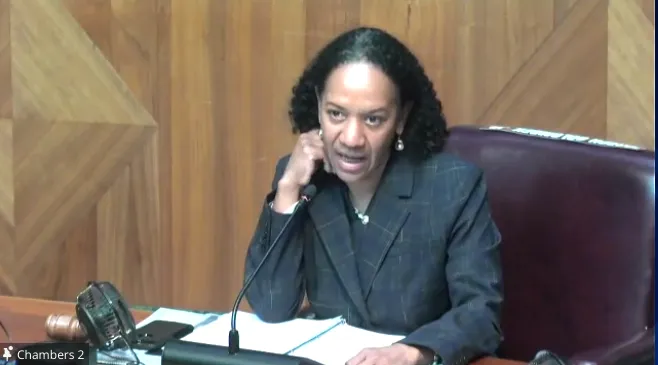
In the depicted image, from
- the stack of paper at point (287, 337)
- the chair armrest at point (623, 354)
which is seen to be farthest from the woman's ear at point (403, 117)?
the chair armrest at point (623, 354)

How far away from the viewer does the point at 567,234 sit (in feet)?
6.08

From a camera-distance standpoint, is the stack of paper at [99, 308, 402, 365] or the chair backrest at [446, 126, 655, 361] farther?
the chair backrest at [446, 126, 655, 361]

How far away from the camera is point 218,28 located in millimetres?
2621

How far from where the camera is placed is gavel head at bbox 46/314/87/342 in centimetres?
158

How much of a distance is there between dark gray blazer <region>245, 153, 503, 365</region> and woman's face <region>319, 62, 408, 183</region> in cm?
10

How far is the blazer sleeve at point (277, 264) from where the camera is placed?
5.88 feet

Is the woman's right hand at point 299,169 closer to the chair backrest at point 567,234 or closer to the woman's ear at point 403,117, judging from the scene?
the woman's ear at point 403,117

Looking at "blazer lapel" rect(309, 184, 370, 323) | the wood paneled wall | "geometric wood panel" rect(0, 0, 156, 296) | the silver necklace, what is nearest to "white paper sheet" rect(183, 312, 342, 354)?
"blazer lapel" rect(309, 184, 370, 323)

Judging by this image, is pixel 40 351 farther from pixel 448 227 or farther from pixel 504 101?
pixel 504 101

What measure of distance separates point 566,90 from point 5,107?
159 centimetres


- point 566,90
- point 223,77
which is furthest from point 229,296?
→ point 566,90

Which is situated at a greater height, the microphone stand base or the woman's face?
the woman's face

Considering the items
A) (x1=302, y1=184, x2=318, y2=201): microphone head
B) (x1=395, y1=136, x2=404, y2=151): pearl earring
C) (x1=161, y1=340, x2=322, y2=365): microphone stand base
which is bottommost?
(x1=161, y1=340, x2=322, y2=365): microphone stand base

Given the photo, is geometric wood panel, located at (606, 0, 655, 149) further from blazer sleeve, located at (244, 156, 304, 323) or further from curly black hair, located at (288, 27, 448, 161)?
blazer sleeve, located at (244, 156, 304, 323)
